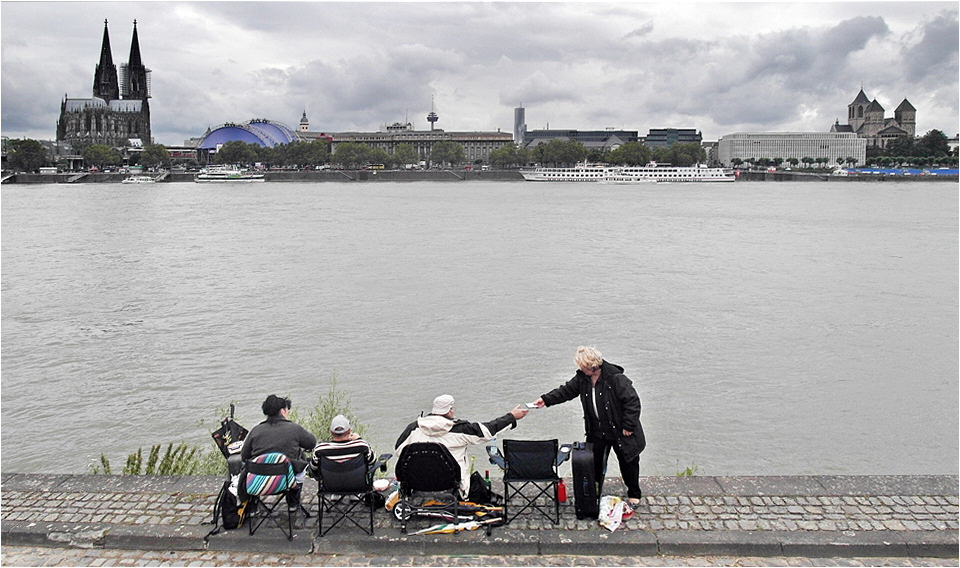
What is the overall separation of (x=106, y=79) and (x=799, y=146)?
155 m

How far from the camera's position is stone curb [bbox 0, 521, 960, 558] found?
17.1 feet

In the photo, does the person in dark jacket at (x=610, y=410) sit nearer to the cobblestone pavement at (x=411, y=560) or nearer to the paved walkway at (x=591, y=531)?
the paved walkway at (x=591, y=531)

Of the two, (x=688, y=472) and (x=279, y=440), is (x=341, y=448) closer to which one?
(x=279, y=440)

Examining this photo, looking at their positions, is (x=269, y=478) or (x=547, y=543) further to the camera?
(x=269, y=478)

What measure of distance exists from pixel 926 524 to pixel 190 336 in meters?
14.8

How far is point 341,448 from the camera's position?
5441mm

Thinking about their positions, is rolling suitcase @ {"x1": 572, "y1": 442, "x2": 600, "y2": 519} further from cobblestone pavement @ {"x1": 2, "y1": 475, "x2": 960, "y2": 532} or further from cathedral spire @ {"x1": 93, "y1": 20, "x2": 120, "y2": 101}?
cathedral spire @ {"x1": 93, "y1": 20, "x2": 120, "y2": 101}

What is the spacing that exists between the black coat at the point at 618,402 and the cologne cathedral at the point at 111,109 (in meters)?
167

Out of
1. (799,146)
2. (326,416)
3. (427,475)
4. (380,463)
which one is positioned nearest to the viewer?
(427,475)

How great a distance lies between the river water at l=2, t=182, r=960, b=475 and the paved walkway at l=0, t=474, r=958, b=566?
3.34 m

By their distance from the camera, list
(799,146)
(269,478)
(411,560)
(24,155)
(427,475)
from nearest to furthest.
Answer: (411,560), (269,478), (427,475), (24,155), (799,146)

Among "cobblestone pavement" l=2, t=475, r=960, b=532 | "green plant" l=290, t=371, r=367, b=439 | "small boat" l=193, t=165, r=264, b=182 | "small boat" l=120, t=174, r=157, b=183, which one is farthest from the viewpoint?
"small boat" l=193, t=165, r=264, b=182

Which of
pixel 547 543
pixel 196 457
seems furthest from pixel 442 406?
pixel 196 457

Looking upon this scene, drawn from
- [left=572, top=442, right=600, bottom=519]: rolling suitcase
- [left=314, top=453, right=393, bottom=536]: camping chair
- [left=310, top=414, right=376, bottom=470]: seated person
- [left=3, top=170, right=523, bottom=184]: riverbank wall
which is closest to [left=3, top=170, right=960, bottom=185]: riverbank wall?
[left=3, top=170, right=523, bottom=184]: riverbank wall
